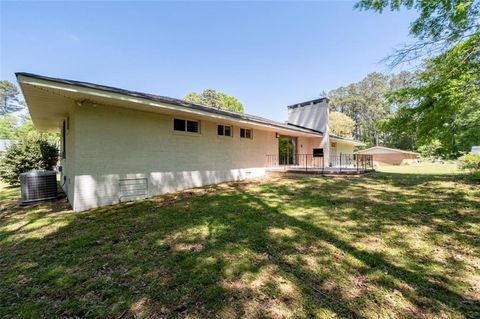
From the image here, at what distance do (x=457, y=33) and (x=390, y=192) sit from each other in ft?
18.1

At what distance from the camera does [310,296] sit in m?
2.49

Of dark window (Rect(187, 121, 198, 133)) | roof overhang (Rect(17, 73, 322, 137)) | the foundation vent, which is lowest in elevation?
the foundation vent

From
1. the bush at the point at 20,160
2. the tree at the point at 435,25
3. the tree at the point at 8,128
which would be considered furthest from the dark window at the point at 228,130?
the tree at the point at 8,128

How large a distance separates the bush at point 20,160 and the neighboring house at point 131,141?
533cm

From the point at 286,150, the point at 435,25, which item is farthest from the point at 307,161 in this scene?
the point at 435,25

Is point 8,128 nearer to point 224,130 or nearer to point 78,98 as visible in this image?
point 78,98

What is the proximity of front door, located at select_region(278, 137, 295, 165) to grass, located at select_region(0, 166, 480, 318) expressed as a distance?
10.2 metres

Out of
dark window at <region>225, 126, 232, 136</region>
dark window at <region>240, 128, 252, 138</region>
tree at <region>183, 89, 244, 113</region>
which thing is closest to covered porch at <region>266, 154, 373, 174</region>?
dark window at <region>240, 128, 252, 138</region>

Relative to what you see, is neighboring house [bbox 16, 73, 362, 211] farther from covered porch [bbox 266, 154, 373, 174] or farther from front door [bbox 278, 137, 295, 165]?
front door [bbox 278, 137, 295, 165]

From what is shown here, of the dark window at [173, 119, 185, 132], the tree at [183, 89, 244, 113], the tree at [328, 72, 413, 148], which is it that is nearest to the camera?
the dark window at [173, 119, 185, 132]

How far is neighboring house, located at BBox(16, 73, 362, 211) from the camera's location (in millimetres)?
6344

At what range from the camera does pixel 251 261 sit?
327cm

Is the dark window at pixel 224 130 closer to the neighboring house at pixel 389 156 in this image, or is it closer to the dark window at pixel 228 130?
the dark window at pixel 228 130

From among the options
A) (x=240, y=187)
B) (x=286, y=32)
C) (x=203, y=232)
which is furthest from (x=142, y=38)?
(x=203, y=232)
